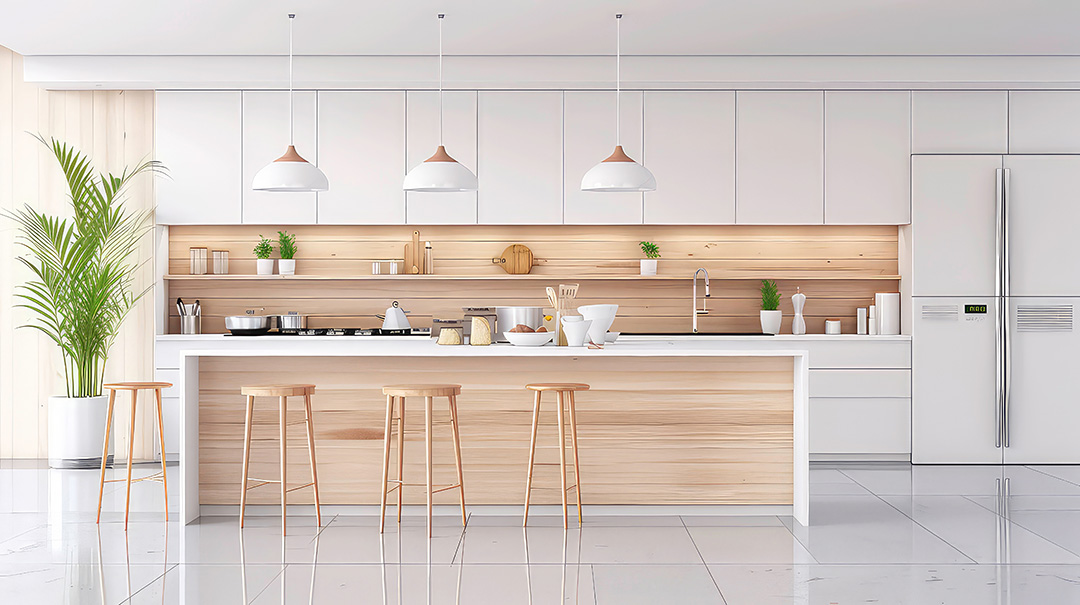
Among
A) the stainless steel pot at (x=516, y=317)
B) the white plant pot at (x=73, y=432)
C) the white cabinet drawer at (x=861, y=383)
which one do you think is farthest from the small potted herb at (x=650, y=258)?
the white plant pot at (x=73, y=432)

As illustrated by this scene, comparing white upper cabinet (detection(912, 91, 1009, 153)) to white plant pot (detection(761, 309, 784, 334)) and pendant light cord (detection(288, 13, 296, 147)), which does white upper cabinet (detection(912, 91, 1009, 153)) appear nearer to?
white plant pot (detection(761, 309, 784, 334))

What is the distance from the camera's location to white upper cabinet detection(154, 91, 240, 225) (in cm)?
631

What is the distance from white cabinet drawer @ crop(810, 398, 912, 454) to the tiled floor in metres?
1.12

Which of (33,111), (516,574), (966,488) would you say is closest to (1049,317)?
(966,488)

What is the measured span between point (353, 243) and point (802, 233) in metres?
3.48

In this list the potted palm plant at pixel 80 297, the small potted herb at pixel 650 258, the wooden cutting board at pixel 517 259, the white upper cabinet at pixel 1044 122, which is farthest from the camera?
the wooden cutting board at pixel 517 259

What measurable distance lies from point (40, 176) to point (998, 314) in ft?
22.8

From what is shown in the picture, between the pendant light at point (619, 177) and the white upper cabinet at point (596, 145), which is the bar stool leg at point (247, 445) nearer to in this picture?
the pendant light at point (619, 177)

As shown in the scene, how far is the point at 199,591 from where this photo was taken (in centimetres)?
336

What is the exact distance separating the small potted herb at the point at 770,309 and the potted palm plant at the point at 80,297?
14.9ft

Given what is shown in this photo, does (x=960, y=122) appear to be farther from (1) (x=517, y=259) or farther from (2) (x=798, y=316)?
(1) (x=517, y=259)

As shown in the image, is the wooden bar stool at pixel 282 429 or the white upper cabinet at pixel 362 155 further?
the white upper cabinet at pixel 362 155

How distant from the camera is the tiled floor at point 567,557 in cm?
335

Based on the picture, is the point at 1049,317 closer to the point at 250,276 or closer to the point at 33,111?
the point at 250,276
